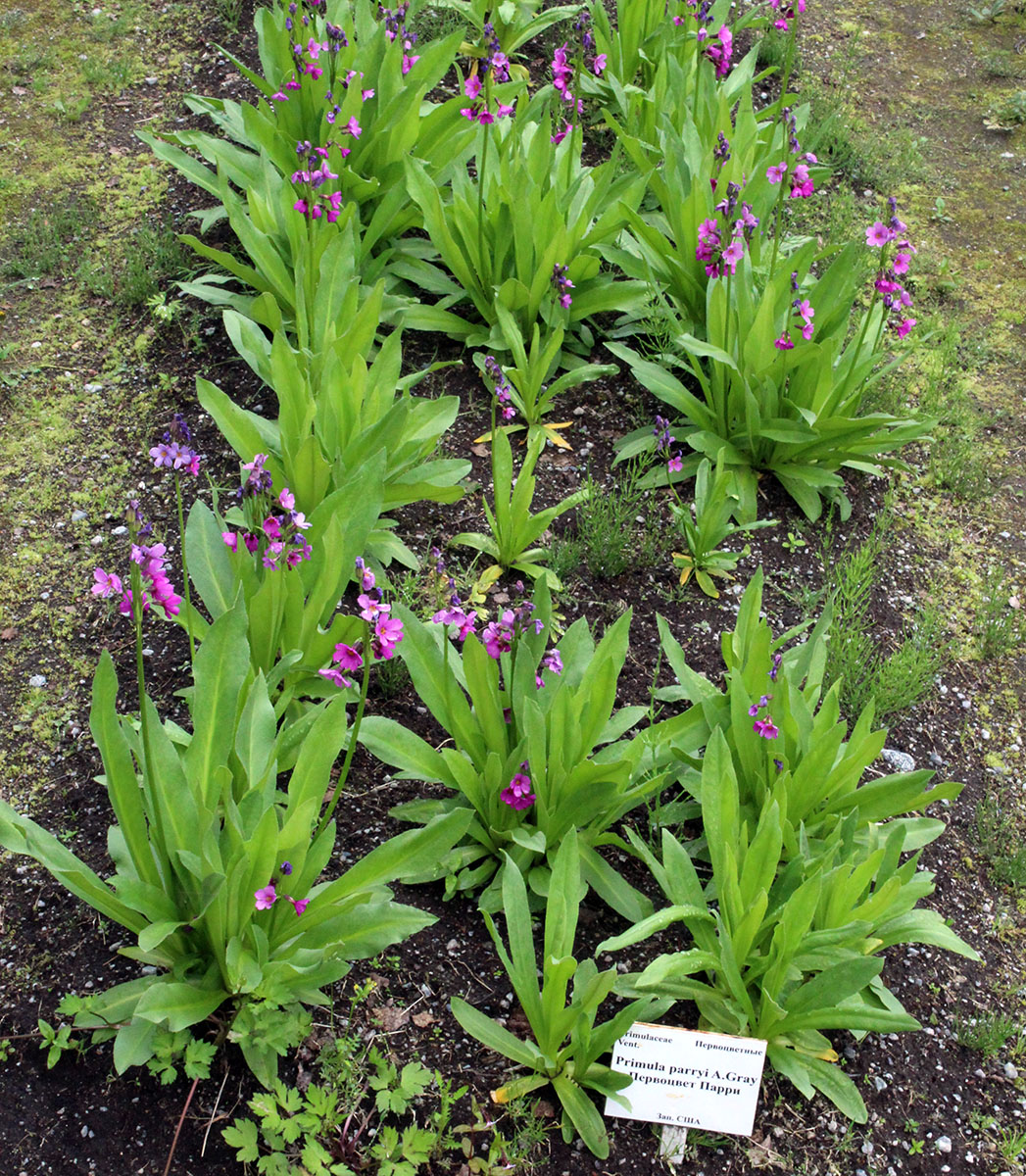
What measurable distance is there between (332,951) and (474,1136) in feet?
1.63

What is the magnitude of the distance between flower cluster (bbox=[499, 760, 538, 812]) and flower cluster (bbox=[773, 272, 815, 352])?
177 centimetres

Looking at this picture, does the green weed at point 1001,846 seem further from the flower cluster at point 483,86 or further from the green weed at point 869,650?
the flower cluster at point 483,86

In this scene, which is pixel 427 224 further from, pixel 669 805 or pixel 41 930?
pixel 41 930

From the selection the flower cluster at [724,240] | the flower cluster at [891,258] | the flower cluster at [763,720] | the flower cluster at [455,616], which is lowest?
the flower cluster at [763,720]

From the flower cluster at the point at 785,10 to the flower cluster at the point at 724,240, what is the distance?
118 cm

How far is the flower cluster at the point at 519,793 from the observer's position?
2.70 m

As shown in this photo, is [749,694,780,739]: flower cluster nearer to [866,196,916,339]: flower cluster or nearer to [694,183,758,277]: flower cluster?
[866,196,916,339]: flower cluster

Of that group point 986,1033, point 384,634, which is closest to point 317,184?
point 384,634

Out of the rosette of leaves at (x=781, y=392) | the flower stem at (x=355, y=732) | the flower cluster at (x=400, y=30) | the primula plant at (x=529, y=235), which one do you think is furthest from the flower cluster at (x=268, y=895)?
the flower cluster at (x=400, y=30)

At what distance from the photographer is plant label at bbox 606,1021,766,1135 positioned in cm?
243

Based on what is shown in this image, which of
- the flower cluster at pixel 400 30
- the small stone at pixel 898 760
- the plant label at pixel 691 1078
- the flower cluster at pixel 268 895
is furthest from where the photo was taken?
the flower cluster at pixel 400 30

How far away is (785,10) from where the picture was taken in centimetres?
504

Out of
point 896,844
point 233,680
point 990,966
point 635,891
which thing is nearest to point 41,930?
point 233,680

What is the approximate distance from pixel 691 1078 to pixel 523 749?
786 mm
